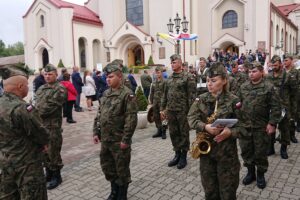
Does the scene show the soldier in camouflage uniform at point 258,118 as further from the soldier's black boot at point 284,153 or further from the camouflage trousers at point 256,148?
the soldier's black boot at point 284,153

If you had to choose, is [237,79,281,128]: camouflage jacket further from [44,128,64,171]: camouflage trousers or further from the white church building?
the white church building

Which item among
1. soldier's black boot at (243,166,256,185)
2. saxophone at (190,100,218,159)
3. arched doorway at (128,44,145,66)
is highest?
arched doorway at (128,44,145,66)

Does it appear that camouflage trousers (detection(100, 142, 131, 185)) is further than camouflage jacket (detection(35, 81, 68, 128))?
No

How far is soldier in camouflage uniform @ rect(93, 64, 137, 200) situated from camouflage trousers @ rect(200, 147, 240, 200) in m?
1.21

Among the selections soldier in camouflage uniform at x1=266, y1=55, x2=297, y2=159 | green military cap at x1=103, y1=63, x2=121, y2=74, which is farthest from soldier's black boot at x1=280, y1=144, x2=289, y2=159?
green military cap at x1=103, y1=63, x2=121, y2=74

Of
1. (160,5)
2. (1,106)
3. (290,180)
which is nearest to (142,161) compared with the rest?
(290,180)

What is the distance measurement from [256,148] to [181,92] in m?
1.87

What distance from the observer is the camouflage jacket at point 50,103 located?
5094 mm

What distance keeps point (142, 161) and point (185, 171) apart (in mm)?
1093

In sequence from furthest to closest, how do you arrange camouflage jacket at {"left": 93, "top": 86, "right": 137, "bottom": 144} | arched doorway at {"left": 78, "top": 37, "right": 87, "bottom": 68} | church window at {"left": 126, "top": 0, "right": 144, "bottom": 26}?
1. arched doorway at {"left": 78, "top": 37, "right": 87, "bottom": 68}
2. church window at {"left": 126, "top": 0, "right": 144, "bottom": 26}
3. camouflage jacket at {"left": 93, "top": 86, "right": 137, "bottom": 144}

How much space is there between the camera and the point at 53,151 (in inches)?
204

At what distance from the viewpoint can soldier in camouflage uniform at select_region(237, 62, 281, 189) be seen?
483 centimetres

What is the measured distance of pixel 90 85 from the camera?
13359 millimetres

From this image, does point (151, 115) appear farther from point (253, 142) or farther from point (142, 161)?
point (253, 142)
